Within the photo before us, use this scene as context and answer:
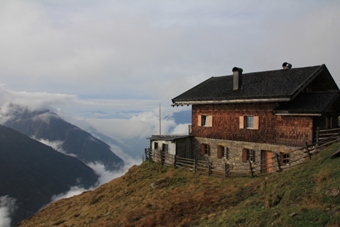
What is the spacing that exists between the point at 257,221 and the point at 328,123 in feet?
50.9

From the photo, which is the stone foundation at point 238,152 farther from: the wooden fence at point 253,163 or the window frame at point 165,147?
the window frame at point 165,147

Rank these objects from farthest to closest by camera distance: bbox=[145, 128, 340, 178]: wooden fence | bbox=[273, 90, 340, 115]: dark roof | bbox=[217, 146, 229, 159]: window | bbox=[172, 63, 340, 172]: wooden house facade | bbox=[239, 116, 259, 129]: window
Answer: bbox=[217, 146, 229, 159]: window < bbox=[239, 116, 259, 129]: window < bbox=[172, 63, 340, 172]: wooden house facade < bbox=[273, 90, 340, 115]: dark roof < bbox=[145, 128, 340, 178]: wooden fence

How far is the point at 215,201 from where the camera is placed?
16391 millimetres

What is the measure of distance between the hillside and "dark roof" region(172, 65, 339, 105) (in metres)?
6.29

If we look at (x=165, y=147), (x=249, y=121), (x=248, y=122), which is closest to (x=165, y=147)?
(x=165, y=147)

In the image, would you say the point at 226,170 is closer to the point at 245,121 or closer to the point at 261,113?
the point at 245,121

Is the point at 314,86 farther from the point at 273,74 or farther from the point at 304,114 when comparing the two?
the point at 304,114

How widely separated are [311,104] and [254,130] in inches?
206

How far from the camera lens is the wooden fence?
776 inches

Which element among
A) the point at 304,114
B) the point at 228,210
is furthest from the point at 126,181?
the point at 304,114

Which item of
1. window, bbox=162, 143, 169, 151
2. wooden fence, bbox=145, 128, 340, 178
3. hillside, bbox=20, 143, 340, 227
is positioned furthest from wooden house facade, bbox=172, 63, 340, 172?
hillside, bbox=20, 143, 340, 227

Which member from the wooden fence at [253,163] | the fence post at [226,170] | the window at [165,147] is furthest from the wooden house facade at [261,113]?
the window at [165,147]

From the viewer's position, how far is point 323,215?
10.4m

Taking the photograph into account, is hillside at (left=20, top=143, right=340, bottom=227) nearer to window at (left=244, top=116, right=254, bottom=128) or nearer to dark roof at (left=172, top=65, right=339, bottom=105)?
window at (left=244, top=116, right=254, bottom=128)
